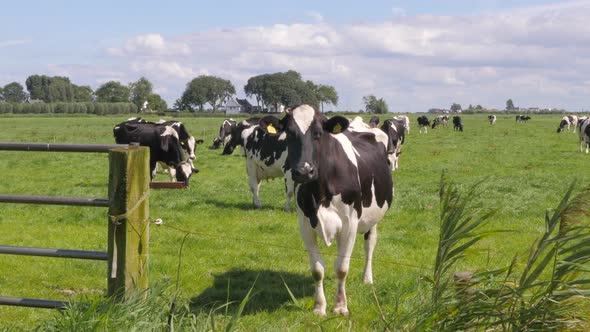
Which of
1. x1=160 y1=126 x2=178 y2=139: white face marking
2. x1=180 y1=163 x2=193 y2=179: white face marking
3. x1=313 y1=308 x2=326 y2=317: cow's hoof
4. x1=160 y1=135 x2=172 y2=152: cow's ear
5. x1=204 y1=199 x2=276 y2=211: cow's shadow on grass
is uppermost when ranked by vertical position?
x1=160 y1=126 x2=178 y2=139: white face marking

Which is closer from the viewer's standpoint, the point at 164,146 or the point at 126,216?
the point at 126,216

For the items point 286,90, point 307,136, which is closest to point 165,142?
point 307,136

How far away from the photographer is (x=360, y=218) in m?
7.38

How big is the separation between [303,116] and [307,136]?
0.25 meters

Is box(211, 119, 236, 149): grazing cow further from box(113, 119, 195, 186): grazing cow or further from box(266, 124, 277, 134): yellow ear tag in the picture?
box(266, 124, 277, 134): yellow ear tag

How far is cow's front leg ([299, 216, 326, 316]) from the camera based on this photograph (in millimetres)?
6891

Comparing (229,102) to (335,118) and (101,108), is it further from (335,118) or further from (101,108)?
(335,118)

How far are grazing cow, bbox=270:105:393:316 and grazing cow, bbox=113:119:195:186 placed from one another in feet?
36.8

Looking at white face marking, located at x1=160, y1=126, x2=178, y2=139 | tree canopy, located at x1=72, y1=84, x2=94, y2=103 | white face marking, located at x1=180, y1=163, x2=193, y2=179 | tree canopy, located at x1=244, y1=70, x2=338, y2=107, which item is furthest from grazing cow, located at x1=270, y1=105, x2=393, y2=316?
tree canopy, located at x1=72, y1=84, x2=94, y2=103

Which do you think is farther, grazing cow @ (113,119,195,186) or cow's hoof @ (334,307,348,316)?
grazing cow @ (113,119,195,186)

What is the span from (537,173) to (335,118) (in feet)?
53.3

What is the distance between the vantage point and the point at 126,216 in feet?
15.0

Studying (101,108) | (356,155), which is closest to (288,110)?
(356,155)

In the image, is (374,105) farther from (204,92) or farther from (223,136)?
(223,136)
